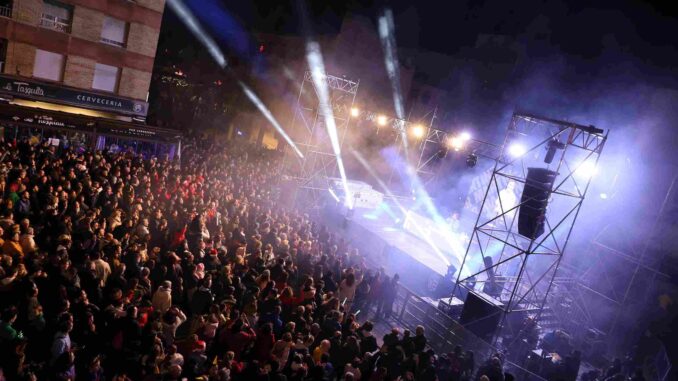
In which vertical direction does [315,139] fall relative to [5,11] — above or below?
below

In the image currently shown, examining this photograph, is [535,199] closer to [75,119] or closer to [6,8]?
[75,119]

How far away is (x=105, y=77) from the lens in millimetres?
18891

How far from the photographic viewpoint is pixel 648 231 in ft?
50.1

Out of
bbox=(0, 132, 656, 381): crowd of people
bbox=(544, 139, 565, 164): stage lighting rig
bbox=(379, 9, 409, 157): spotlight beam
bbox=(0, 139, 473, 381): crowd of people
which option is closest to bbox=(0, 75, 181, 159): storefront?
bbox=(0, 139, 473, 381): crowd of people

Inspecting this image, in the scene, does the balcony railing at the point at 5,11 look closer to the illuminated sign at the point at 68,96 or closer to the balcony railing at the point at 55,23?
the balcony railing at the point at 55,23

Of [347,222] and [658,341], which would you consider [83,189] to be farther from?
[658,341]

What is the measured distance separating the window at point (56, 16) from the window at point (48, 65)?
1031 millimetres

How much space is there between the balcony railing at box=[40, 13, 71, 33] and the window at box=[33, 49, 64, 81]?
0.98 m

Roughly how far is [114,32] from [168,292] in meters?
16.0

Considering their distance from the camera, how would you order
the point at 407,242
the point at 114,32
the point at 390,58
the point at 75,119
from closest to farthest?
the point at 75,119 < the point at 114,32 < the point at 407,242 < the point at 390,58

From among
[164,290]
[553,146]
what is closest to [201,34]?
[553,146]

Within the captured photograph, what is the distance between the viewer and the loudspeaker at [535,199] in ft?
33.9

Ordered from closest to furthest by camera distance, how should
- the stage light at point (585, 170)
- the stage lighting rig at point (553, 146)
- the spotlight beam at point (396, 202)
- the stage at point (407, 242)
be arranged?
the stage lighting rig at point (553, 146) → the stage at point (407, 242) → the stage light at point (585, 170) → the spotlight beam at point (396, 202)

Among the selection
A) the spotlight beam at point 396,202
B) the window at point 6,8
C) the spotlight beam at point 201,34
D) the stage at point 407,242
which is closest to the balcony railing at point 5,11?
the window at point 6,8
